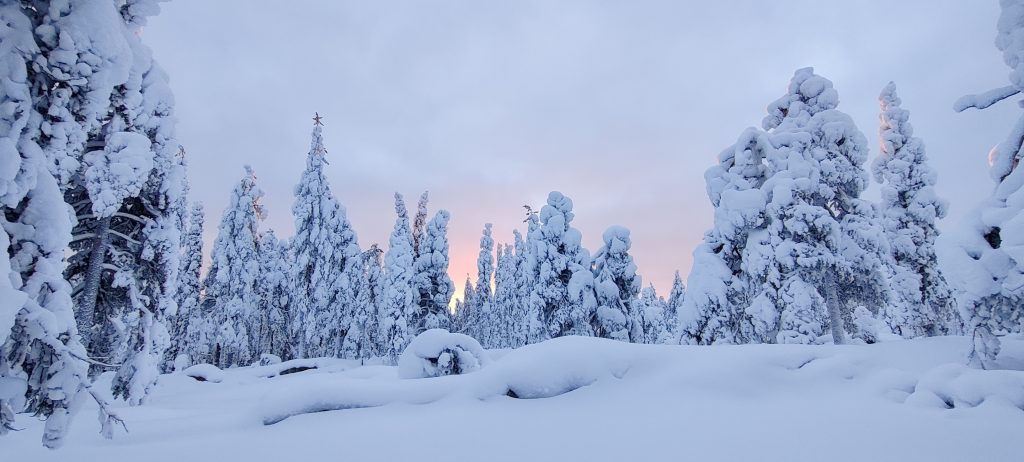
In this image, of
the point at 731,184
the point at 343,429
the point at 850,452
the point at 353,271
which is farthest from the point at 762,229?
the point at 353,271

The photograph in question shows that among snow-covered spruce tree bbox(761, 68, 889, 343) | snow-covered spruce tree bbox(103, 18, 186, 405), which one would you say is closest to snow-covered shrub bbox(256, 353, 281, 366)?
snow-covered spruce tree bbox(103, 18, 186, 405)

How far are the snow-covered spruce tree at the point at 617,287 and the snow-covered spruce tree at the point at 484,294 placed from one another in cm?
2875

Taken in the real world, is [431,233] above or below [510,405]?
above

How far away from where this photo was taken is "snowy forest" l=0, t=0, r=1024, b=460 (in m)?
4.96

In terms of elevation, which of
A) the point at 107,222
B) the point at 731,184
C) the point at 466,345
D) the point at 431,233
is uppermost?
the point at 431,233

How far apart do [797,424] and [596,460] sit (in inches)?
89.1

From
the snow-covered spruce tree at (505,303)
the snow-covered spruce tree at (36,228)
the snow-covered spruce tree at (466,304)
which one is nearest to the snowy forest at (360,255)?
the snow-covered spruce tree at (36,228)

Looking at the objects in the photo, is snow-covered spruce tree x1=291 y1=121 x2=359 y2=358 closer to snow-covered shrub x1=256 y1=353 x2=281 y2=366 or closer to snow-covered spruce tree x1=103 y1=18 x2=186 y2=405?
snow-covered shrub x1=256 y1=353 x2=281 y2=366

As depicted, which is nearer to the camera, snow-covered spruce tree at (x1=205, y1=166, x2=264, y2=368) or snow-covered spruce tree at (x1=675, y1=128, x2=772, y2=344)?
snow-covered spruce tree at (x1=675, y1=128, x2=772, y2=344)

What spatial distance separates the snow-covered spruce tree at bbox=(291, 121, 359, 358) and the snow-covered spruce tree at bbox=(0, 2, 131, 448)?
99.7 ft

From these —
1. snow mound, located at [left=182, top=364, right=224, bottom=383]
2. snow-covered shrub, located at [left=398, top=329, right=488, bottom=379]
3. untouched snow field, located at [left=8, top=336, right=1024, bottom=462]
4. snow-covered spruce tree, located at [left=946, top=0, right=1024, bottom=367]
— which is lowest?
snow mound, located at [left=182, top=364, right=224, bottom=383]

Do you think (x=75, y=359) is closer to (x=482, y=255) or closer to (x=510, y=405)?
(x=510, y=405)

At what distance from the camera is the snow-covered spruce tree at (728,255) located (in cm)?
1569

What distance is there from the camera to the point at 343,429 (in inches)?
208
